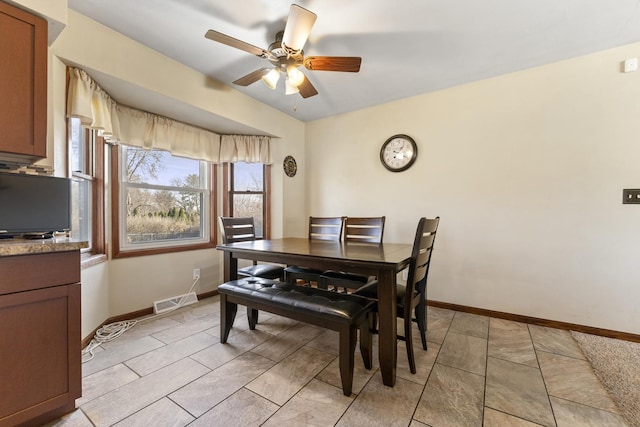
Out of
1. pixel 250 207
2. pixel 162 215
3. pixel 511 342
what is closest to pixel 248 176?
pixel 250 207

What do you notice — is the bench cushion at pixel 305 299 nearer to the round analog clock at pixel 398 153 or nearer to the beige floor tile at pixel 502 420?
the beige floor tile at pixel 502 420

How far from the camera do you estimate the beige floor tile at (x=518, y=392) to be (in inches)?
54.2

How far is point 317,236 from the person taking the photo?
9.93 feet

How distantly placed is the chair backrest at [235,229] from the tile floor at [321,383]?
893 millimetres

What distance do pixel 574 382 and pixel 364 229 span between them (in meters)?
1.79

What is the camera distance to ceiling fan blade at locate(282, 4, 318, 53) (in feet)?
5.09

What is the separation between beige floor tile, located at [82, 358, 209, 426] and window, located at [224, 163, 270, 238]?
2.05 metres

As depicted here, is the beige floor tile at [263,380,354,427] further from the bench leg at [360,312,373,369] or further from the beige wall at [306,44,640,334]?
the beige wall at [306,44,640,334]

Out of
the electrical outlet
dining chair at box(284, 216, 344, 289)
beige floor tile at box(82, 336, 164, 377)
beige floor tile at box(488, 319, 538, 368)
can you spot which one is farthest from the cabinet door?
the electrical outlet

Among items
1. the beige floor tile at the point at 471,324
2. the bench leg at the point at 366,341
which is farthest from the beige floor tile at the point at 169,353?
the beige floor tile at the point at 471,324

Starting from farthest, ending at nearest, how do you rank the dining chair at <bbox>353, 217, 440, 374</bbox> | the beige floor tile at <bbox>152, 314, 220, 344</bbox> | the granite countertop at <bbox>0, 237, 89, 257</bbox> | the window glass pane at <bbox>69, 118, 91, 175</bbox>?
the beige floor tile at <bbox>152, 314, 220, 344</bbox> < the window glass pane at <bbox>69, 118, 91, 175</bbox> < the dining chair at <bbox>353, 217, 440, 374</bbox> < the granite countertop at <bbox>0, 237, 89, 257</bbox>

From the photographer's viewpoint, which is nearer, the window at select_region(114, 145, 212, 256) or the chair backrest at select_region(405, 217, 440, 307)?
the chair backrest at select_region(405, 217, 440, 307)

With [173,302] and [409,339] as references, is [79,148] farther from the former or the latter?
[409,339]

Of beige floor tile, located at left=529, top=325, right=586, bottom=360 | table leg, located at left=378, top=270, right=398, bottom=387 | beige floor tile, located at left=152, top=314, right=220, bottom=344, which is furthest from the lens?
beige floor tile, located at left=152, top=314, right=220, bottom=344
